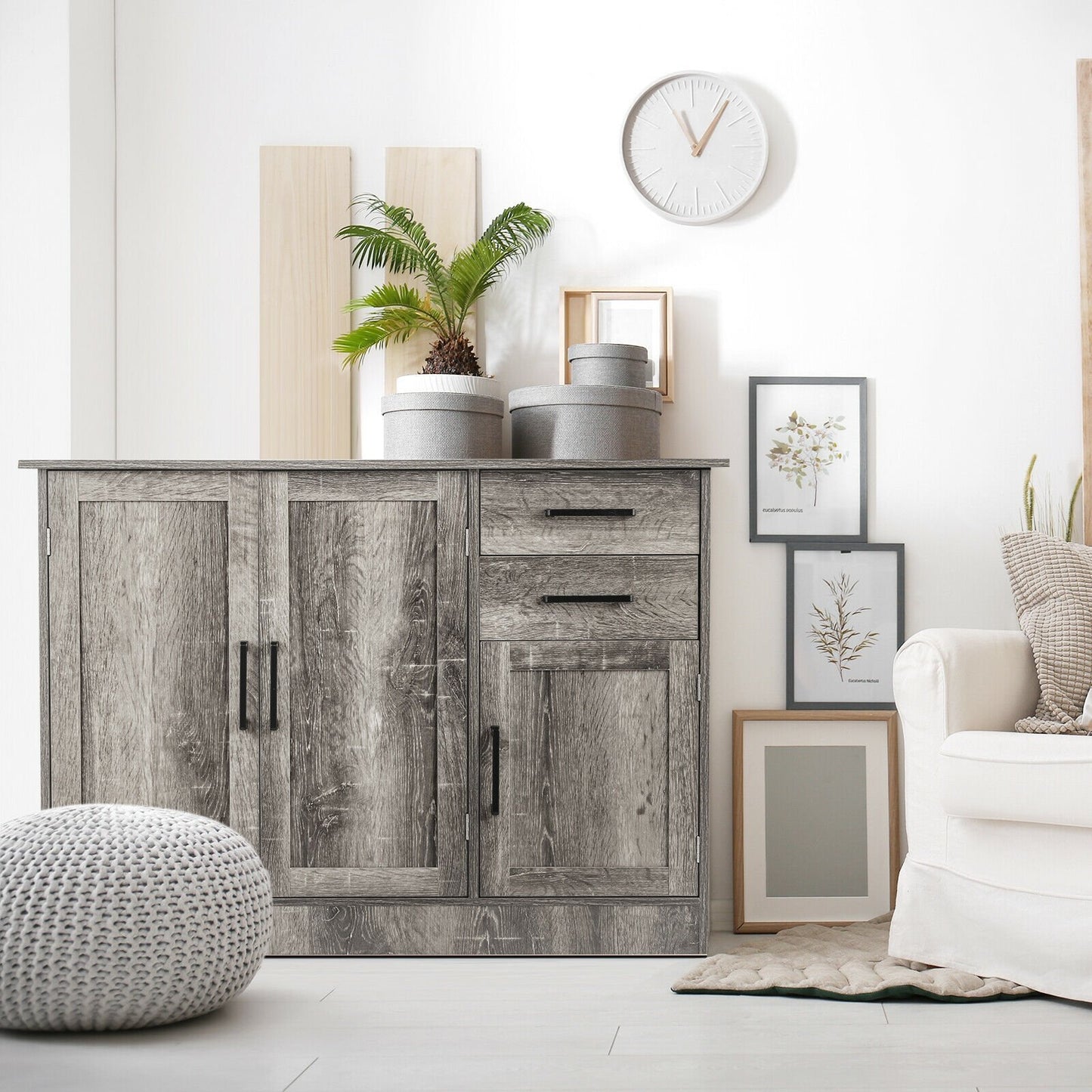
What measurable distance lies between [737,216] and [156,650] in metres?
1.76

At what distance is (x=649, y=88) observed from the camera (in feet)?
8.79

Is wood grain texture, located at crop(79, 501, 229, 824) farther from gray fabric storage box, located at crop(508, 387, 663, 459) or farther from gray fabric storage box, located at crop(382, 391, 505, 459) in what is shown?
gray fabric storage box, located at crop(508, 387, 663, 459)

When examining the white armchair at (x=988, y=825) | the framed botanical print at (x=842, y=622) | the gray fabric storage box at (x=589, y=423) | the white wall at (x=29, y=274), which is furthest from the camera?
the framed botanical print at (x=842, y=622)

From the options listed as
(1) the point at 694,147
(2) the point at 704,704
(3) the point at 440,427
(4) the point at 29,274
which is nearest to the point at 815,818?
(2) the point at 704,704

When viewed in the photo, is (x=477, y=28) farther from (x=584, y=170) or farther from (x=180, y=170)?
(x=180, y=170)

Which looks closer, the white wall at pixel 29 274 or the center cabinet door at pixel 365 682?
the center cabinet door at pixel 365 682

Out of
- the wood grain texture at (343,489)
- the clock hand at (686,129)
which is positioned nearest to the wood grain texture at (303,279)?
the wood grain texture at (343,489)

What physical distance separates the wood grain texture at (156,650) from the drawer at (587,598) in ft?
1.92

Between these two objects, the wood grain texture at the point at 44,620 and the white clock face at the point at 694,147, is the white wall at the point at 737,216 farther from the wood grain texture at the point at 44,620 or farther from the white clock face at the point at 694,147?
the wood grain texture at the point at 44,620

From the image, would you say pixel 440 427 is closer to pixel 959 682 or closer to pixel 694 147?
pixel 694 147

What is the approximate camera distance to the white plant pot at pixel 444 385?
243 cm

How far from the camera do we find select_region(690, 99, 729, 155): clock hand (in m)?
2.67

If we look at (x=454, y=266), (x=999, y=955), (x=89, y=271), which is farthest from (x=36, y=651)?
(x=999, y=955)

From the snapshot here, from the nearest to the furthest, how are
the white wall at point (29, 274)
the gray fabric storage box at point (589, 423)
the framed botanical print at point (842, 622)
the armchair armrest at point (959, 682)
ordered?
the armchair armrest at point (959, 682)
the gray fabric storage box at point (589, 423)
the white wall at point (29, 274)
the framed botanical print at point (842, 622)
